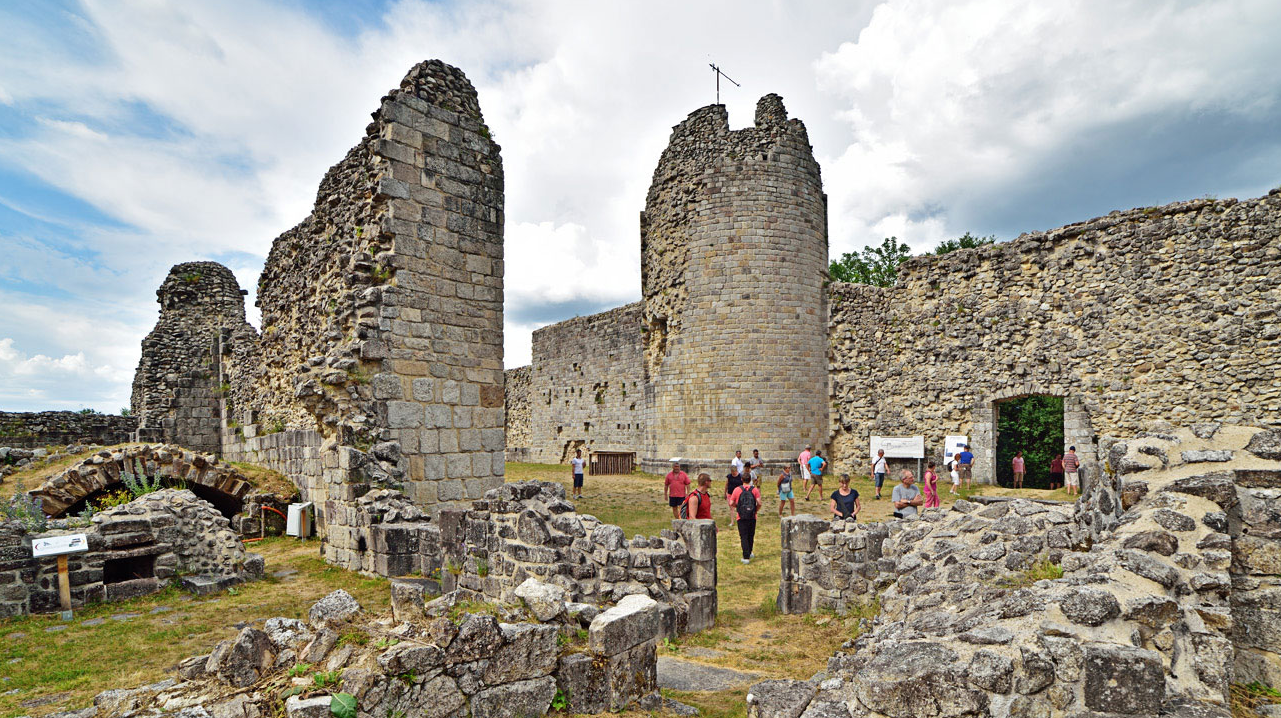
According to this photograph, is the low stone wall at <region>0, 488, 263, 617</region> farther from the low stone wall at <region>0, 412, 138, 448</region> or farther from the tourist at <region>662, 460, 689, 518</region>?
the low stone wall at <region>0, 412, 138, 448</region>

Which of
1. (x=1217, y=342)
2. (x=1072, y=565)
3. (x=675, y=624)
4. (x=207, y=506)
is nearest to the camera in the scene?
(x=1072, y=565)

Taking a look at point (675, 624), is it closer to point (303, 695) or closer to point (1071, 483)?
point (303, 695)

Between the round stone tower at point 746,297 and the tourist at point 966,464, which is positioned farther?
the round stone tower at point 746,297

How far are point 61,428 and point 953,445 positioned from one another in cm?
2809

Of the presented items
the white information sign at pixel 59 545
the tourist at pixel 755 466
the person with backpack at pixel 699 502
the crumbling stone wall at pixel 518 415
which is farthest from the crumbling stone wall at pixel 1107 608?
the crumbling stone wall at pixel 518 415

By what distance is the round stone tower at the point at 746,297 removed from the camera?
20672 millimetres

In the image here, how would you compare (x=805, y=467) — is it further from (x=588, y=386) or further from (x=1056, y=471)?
(x=588, y=386)

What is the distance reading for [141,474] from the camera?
1076 cm

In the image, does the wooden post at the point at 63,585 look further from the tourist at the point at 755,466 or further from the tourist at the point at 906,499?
the tourist at the point at 906,499

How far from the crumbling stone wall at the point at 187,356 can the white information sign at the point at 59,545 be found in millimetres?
12478

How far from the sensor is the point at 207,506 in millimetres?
8953

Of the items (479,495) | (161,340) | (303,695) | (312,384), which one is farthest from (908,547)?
(161,340)

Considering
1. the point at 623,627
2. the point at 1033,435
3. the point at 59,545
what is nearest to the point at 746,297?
the point at 1033,435

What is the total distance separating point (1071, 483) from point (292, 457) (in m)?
17.5
